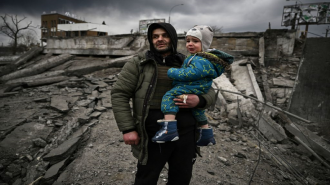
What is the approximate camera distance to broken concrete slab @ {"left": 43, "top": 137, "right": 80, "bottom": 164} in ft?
10.0

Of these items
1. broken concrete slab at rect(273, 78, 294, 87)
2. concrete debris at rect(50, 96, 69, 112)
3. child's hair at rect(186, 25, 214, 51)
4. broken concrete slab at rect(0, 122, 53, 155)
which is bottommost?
broken concrete slab at rect(0, 122, 53, 155)

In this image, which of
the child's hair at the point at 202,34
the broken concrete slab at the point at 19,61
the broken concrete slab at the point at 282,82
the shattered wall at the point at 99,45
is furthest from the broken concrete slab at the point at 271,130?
the broken concrete slab at the point at 19,61

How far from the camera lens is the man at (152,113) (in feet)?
5.05

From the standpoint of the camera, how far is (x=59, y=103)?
5590 mm

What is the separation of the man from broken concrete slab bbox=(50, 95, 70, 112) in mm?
4529

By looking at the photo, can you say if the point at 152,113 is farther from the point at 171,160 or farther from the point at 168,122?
the point at 171,160

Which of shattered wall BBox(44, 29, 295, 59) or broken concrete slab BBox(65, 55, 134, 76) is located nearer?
shattered wall BBox(44, 29, 295, 59)

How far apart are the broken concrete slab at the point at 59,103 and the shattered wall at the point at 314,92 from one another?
325 inches

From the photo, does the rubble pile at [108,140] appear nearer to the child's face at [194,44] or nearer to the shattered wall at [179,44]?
the shattered wall at [179,44]

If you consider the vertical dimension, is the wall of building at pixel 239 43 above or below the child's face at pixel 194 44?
above

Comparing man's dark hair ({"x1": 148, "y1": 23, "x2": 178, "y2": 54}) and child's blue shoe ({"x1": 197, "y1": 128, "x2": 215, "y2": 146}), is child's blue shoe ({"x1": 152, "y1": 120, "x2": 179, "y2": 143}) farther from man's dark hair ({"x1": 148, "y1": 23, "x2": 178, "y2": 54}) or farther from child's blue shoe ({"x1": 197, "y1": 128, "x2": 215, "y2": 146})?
man's dark hair ({"x1": 148, "y1": 23, "x2": 178, "y2": 54})

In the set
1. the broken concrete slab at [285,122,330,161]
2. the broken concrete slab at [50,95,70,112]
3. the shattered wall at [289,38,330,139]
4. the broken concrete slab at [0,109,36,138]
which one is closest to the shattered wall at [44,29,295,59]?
the shattered wall at [289,38,330,139]

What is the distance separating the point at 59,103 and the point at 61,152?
3.01 metres

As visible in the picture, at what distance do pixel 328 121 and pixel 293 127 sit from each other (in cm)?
260
